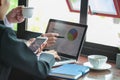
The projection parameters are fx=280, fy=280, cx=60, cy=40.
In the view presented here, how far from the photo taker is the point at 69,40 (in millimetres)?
1684

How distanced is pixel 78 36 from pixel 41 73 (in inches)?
17.1

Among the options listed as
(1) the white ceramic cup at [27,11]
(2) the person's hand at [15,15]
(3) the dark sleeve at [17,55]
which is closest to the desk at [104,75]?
(3) the dark sleeve at [17,55]

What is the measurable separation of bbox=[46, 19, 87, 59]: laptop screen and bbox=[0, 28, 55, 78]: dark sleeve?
377mm

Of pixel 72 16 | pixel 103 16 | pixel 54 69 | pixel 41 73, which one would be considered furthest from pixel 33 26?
Answer: pixel 41 73

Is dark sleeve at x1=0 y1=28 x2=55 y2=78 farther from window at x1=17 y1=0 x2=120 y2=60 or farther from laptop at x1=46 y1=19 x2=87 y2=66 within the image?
window at x1=17 y1=0 x2=120 y2=60

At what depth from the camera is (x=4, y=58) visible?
125cm

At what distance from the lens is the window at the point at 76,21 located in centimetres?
180

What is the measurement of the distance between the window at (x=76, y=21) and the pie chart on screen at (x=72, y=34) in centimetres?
21

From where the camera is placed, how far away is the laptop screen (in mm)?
1645

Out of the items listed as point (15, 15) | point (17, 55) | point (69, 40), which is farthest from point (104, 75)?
point (15, 15)

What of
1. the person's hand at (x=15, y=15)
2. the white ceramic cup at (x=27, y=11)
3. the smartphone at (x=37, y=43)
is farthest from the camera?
the person's hand at (x=15, y=15)

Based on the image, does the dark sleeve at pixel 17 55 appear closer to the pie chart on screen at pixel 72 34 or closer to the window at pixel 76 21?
the pie chart on screen at pixel 72 34

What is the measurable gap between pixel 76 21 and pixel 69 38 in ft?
0.88

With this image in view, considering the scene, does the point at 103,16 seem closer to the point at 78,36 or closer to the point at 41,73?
the point at 78,36
